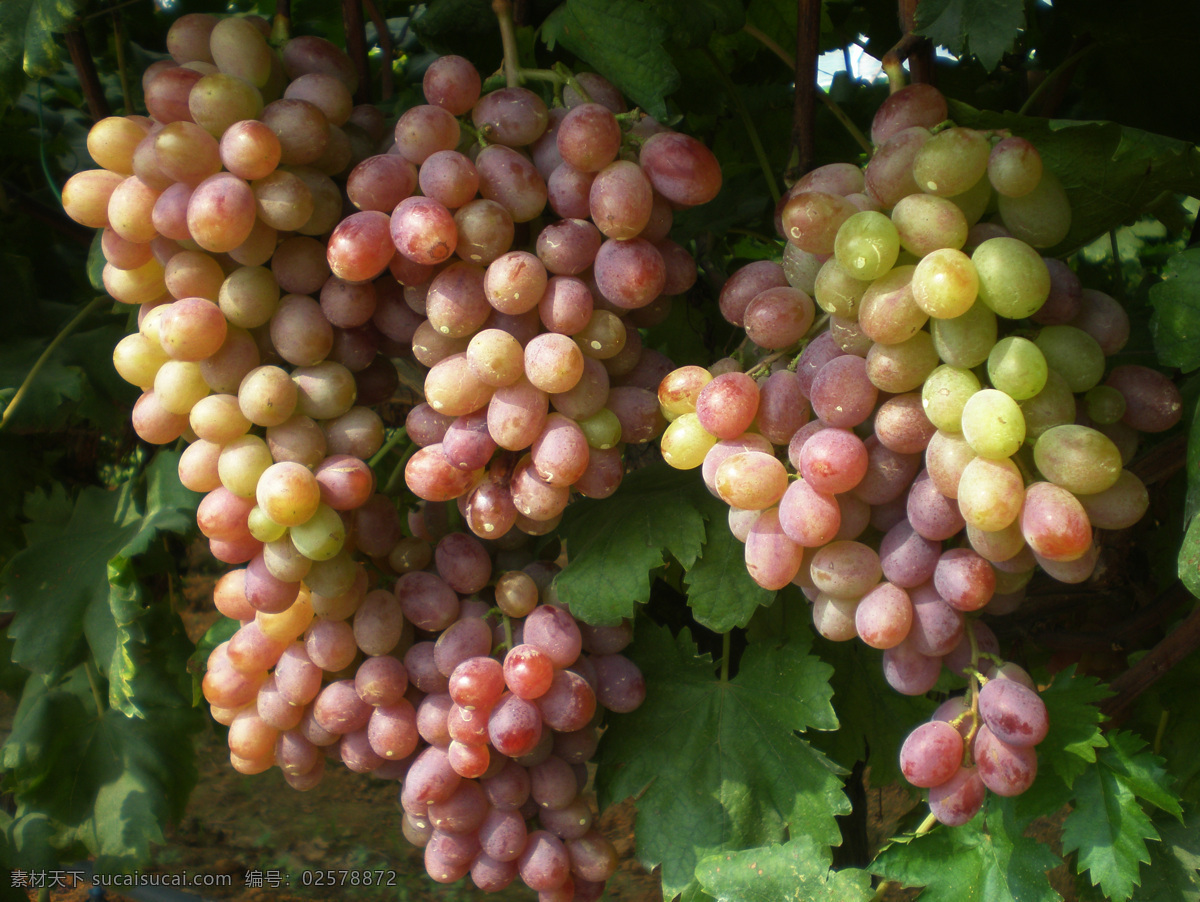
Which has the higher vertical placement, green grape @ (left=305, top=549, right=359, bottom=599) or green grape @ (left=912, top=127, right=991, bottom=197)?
green grape @ (left=912, top=127, right=991, bottom=197)

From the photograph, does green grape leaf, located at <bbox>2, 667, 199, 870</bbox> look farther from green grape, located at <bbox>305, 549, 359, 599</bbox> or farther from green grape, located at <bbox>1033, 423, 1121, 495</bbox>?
green grape, located at <bbox>1033, 423, 1121, 495</bbox>

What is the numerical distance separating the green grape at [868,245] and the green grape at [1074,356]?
97mm

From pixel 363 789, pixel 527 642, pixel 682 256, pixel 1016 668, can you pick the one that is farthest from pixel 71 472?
pixel 1016 668

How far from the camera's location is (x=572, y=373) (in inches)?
19.5

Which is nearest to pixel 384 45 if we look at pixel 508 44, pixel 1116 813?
pixel 508 44

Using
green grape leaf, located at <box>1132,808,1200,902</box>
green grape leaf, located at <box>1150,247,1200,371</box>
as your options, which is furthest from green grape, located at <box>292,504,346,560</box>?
green grape leaf, located at <box>1132,808,1200,902</box>

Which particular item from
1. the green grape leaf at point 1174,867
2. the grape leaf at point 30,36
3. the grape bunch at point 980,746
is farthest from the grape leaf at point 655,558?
the grape leaf at point 30,36

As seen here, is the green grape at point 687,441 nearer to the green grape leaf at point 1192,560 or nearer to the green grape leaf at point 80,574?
the green grape leaf at point 1192,560

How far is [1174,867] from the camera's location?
60 cm

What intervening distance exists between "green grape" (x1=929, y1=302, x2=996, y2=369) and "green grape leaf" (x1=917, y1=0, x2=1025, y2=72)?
0.14m

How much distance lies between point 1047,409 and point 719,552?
A: 231mm

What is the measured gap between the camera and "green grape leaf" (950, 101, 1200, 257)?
1.43 feet

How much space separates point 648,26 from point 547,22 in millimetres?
82

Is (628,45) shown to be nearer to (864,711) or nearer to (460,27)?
(460,27)
